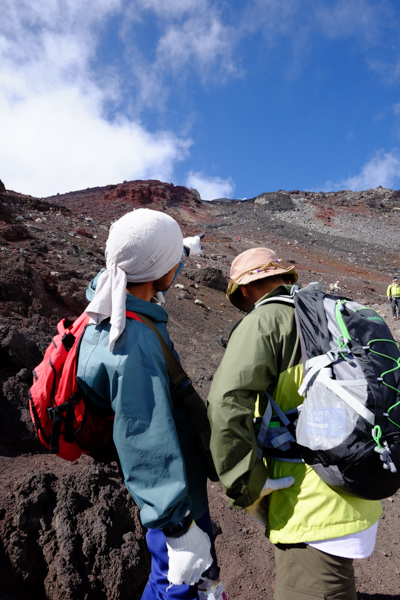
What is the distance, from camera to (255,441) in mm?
1322

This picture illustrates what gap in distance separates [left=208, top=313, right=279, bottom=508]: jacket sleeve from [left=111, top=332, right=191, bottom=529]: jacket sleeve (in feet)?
0.65

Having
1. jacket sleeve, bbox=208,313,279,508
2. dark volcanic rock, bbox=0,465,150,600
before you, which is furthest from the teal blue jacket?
dark volcanic rock, bbox=0,465,150,600

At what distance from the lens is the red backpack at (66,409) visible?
1.25 metres

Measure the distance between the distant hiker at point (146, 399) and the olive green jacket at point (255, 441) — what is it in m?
0.18

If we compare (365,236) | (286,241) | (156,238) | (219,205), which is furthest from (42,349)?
(219,205)

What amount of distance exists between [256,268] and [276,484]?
2.91ft

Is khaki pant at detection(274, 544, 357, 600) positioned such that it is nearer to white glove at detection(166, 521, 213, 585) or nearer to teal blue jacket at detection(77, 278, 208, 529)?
white glove at detection(166, 521, 213, 585)

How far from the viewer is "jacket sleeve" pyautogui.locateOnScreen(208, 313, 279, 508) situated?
127 cm

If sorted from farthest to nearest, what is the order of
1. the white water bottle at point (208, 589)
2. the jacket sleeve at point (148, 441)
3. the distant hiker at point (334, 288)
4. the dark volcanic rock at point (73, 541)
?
the distant hiker at point (334, 288)
the dark volcanic rock at point (73, 541)
the white water bottle at point (208, 589)
the jacket sleeve at point (148, 441)

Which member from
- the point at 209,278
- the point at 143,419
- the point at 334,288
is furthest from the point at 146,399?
the point at 334,288

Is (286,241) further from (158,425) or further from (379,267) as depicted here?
(158,425)

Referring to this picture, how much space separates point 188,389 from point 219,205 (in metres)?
43.1

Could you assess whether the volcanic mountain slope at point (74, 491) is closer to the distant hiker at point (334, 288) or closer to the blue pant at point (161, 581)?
the blue pant at point (161, 581)

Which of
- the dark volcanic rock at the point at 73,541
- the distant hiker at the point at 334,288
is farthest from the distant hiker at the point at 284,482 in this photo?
the distant hiker at the point at 334,288
